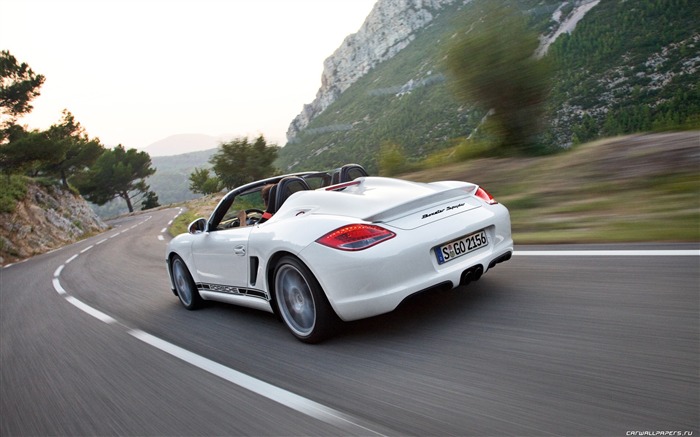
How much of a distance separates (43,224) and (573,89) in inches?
1729

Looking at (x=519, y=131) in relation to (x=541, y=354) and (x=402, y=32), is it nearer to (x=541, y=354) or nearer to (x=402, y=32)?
(x=541, y=354)

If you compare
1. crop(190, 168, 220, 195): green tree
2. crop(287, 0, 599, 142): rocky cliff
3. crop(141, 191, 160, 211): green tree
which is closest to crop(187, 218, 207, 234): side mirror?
crop(141, 191, 160, 211): green tree

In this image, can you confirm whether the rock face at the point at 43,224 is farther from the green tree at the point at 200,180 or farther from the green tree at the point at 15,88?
the green tree at the point at 200,180

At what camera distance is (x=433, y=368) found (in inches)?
120

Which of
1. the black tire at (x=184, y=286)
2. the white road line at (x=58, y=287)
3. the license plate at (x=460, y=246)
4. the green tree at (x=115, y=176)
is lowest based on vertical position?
the white road line at (x=58, y=287)

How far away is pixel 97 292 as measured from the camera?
861 centimetres

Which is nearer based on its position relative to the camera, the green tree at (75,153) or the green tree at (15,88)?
the green tree at (15,88)

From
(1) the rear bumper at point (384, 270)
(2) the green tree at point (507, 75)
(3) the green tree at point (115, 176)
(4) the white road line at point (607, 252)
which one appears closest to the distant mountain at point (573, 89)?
(2) the green tree at point (507, 75)

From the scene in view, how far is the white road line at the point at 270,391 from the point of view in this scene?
262cm

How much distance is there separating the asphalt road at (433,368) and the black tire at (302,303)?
0.45 feet

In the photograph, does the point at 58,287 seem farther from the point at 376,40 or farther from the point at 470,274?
the point at 376,40

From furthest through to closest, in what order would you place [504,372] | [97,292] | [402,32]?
[402,32], [97,292], [504,372]

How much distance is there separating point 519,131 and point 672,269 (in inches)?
258

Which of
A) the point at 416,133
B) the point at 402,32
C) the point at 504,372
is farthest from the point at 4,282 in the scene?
the point at 402,32
